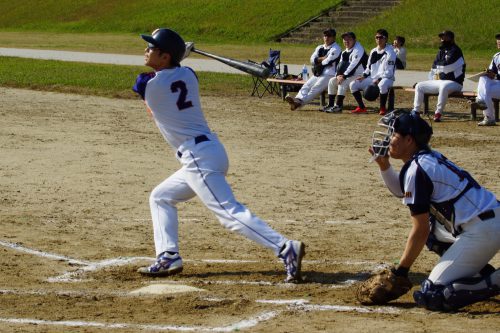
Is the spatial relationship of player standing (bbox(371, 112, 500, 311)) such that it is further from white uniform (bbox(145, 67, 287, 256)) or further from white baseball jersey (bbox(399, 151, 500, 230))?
white uniform (bbox(145, 67, 287, 256))

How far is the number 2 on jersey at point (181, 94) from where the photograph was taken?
7.46m

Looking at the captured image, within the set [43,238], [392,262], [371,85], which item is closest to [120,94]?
[371,85]

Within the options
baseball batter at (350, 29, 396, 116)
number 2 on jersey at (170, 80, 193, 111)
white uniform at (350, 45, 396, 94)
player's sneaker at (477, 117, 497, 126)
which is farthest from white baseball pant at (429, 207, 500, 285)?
white uniform at (350, 45, 396, 94)

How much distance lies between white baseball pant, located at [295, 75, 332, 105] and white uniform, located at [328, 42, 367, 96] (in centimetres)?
16

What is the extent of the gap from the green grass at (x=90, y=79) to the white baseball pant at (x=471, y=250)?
50.4ft

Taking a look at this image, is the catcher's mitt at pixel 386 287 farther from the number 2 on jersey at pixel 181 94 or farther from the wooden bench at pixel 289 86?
the wooden bench at pixel 289 86

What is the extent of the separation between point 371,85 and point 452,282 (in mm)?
13504

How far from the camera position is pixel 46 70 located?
27484 mm

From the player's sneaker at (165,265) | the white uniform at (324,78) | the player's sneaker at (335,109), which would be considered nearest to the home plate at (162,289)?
the player's sneaker at (165,265)

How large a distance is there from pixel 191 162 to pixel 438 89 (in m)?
12.0

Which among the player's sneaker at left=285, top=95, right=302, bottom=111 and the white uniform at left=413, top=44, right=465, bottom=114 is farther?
the player's sneaker at left=285, top=95, right=302, bottom=111

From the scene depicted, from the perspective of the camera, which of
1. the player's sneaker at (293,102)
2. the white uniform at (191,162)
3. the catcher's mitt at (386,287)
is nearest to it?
the catcher's mitt at (386,287)

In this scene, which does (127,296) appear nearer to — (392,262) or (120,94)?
(392,262)

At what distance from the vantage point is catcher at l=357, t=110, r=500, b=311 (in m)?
6.40
